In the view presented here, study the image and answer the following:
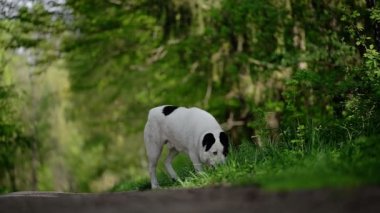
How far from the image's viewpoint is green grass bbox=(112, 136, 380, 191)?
644 centimetres

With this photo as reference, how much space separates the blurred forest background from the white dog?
4.23 ft

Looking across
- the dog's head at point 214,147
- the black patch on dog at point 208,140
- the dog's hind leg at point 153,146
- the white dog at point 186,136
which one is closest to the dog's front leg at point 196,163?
the white dog at point 186,136

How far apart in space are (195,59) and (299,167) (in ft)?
52.8

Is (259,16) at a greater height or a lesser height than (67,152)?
greater

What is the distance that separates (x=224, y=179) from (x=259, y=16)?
36.4 ft

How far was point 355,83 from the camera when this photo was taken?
1261 cm

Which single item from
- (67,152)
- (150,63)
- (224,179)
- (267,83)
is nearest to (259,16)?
(267,83)

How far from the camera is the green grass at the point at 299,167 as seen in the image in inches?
254

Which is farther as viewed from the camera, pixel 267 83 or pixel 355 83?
pixel 267 83

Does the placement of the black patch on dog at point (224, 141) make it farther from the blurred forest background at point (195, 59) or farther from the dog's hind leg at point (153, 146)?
the dog's hind leg at point (153, 146)

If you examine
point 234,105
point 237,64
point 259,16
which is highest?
point 259,16

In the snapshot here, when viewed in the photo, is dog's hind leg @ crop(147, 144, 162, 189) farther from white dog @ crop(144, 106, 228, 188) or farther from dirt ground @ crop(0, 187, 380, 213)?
dirt ground @ crop(0, 187, 380, 213)

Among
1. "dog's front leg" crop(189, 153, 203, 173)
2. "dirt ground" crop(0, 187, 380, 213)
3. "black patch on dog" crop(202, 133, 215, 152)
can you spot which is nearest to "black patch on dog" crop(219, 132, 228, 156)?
"black patch on dog" crop(202, 133, 215, 152)

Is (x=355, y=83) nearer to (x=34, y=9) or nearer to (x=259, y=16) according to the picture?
(x=259, y=16)
